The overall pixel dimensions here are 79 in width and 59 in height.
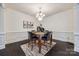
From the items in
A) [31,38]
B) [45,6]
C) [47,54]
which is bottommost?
[47,54]

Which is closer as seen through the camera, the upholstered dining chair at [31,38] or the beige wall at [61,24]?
the beige wall at [61,24]

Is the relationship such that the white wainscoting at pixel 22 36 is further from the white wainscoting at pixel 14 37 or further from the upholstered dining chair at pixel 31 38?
the upholstered dining chair at pixel 31 38

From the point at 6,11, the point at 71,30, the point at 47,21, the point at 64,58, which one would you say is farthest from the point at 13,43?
the point at 71,30

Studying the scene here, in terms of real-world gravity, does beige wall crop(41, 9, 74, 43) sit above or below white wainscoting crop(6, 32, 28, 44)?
above

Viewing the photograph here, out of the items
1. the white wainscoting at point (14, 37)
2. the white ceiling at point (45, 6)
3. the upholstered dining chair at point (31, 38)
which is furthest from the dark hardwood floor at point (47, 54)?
the white ceiling at point (45, 6)

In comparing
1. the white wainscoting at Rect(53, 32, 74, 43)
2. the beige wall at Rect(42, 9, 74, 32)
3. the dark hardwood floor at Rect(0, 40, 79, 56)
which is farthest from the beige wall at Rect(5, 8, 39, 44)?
the white wainscoting at Rect(53, 32, 74, 43)

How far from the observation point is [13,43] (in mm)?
1797

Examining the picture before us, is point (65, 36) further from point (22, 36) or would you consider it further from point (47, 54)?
point (22, 36)

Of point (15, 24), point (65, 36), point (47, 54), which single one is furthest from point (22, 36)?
point (65, 36)

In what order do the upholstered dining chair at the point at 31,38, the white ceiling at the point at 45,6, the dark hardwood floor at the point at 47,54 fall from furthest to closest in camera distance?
the upholstered dining chair at the point at 31,38 → the dark hardwood floor at the point at 47,54 → the white ceiling at the point at 45,6

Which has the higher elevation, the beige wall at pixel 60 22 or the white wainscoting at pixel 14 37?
the beige wall at pixel 60 22

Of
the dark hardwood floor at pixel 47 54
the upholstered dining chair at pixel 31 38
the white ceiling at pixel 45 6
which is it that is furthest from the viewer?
the upholstered dining chair at pixel 31 38

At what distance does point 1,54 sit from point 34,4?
1.03 m

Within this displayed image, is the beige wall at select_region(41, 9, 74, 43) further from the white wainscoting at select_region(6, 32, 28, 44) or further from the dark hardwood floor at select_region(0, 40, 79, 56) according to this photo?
the white wainscoting at select_region(6, 32, 28, 44)
